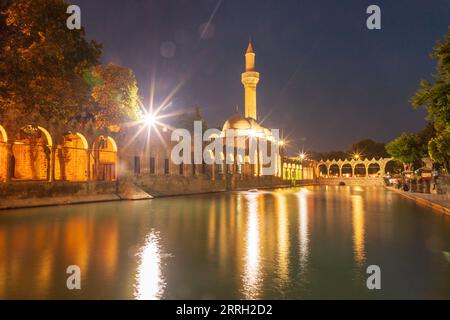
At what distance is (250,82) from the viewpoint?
66.9 m

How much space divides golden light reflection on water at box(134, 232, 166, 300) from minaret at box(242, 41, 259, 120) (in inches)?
2406

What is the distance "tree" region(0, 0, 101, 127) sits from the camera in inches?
524

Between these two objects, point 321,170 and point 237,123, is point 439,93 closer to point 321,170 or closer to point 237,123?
point 237,123

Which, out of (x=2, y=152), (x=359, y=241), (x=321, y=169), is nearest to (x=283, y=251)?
(x=359, y=241)

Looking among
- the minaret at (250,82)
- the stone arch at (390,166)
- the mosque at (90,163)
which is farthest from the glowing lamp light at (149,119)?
the stone arch at (390,166)

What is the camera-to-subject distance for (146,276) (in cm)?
550

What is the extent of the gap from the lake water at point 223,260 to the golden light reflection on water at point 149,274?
14 millimetres

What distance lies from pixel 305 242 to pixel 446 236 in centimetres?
399

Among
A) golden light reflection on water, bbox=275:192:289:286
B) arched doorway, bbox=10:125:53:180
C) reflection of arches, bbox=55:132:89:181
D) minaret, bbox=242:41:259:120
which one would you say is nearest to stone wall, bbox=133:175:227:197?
reflection of arches, bbox=55:132:89:181

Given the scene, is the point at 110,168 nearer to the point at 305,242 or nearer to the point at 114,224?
the point at 114,224

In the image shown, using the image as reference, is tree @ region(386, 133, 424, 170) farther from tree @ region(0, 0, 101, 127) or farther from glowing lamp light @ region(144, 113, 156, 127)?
tree @ region(0, 0, 101, 127)

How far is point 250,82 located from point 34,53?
55791mm

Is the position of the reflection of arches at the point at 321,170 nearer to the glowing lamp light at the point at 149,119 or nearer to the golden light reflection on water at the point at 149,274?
the glowing lamp light at the point at 149,119
